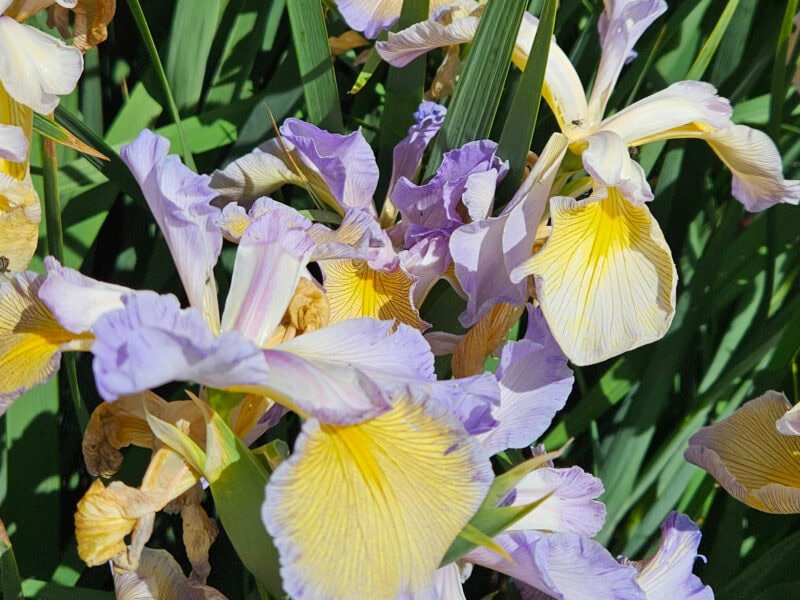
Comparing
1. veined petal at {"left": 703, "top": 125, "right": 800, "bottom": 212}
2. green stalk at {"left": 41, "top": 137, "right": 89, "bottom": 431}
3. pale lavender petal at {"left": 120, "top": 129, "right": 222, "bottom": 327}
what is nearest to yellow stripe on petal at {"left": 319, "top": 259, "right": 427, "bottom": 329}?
pale lavender petal at {"left": 120, "top": 129, "right": 222, "bottom": 327}

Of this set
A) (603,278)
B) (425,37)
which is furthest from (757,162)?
(425,37)

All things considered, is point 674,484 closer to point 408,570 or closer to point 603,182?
point 603,182

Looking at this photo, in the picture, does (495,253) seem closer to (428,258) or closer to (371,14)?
(428,258)

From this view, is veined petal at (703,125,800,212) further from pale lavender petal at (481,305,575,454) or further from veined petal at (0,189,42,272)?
veined petal at (0,189,42,272)

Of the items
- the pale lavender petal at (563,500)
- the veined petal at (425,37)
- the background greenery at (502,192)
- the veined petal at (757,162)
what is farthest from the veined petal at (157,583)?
the veined petal at (757,162)

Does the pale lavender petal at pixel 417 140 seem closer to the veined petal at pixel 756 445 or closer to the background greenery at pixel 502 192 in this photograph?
the background greenery at pixel 502 192

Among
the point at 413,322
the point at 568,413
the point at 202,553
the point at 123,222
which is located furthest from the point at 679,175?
the point at 202,553

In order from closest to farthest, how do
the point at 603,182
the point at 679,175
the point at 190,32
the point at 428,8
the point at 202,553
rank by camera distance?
the point at 202,553 < the point at 603,182 < the point at 428,8 < the point at 190,32 < the point at 679,175
